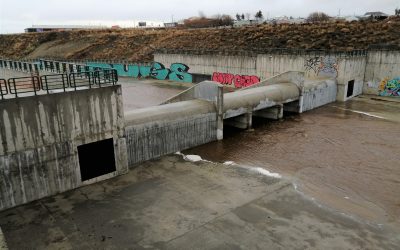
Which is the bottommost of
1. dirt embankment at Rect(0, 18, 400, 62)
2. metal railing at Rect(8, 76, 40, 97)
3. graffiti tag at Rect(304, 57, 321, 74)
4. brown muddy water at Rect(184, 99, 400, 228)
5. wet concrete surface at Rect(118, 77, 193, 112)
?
brown muddy water at Rect(184, 99, 400, 228)

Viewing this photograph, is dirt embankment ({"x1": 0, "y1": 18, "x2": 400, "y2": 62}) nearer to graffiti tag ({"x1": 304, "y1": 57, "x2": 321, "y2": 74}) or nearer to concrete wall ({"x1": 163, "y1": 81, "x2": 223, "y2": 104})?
graffiti tag ({"x1": 304, "y1": 57, "x2": 321, "y2": 74})

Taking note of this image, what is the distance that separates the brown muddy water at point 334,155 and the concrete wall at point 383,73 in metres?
6.39

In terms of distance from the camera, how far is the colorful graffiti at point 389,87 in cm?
3762

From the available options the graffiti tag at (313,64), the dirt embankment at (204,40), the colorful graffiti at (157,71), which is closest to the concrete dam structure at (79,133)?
the graffiti tag at (313,64)

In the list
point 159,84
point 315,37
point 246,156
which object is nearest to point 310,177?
point 246,156

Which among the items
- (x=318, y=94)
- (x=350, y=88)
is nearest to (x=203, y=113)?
(x=318, y=94)

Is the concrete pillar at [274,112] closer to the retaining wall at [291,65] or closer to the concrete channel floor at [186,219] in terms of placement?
the retaining wall at [291,65]

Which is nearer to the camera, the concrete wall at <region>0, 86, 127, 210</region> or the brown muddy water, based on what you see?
the concrete wall at <region>0, 86, 127, 210</region>

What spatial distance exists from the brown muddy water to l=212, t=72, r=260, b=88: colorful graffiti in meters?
13.5

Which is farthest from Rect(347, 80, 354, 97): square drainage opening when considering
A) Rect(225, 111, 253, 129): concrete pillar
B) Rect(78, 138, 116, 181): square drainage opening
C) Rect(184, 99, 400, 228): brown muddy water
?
Rect(78, 138, 116, 181): square drainage opening

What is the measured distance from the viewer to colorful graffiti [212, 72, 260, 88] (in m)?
45.2

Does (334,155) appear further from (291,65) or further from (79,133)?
(291,65)

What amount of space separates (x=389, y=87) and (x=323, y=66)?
8.15m

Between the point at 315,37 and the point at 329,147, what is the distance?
4067 cm
